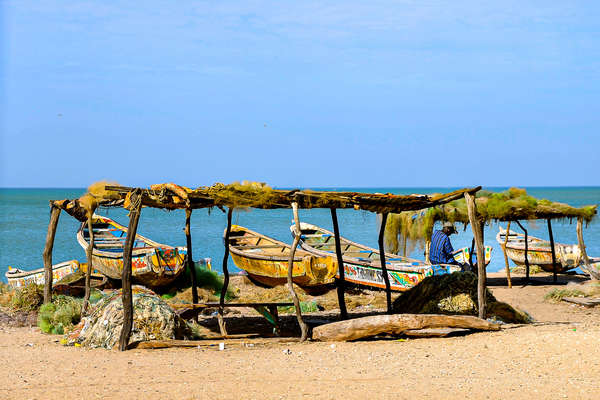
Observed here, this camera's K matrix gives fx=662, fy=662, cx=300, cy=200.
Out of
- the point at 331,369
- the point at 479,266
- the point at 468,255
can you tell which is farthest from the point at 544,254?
the point at 331,369

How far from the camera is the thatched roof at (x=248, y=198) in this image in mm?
9562

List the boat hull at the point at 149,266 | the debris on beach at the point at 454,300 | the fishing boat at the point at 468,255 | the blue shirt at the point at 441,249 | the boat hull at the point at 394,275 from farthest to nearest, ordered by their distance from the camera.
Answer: the fishing boat at the point at 468,255 → the boat hull at the point at 149,266 → the blue shirt at the point at 441,249 → the boat hull at the point at 394,275 → the debris on beach at the point at 454,300

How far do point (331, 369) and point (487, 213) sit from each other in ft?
31.5

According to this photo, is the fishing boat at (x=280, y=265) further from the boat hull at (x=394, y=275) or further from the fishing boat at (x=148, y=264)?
the fishing boat at (x=148, y=264)

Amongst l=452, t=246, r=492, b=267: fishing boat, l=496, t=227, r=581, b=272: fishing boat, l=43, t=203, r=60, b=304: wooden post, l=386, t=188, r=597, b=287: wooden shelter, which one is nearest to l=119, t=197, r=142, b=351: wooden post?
l=43, t=203, r=60, b=304: wooden post

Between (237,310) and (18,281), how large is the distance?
26.8 feet

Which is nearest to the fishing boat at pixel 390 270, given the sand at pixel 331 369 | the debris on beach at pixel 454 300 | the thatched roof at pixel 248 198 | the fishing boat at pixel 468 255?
the fishing boat at pixel 468 255

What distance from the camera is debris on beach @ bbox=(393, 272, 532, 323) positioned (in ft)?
37.7

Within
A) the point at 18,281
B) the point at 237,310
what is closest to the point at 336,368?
the point at 237,310

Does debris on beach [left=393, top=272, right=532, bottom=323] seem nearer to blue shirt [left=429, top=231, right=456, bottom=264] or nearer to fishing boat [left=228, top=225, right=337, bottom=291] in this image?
blue shirt [left=429, top=231, right=456, bottom=264]

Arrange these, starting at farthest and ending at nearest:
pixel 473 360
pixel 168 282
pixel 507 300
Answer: pixel 168 282, pixel 507 300, pixel 473 360

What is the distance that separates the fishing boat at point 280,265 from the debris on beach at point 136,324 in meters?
5.77

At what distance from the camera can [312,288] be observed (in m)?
17.2

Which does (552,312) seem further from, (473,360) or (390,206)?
(473,360)
